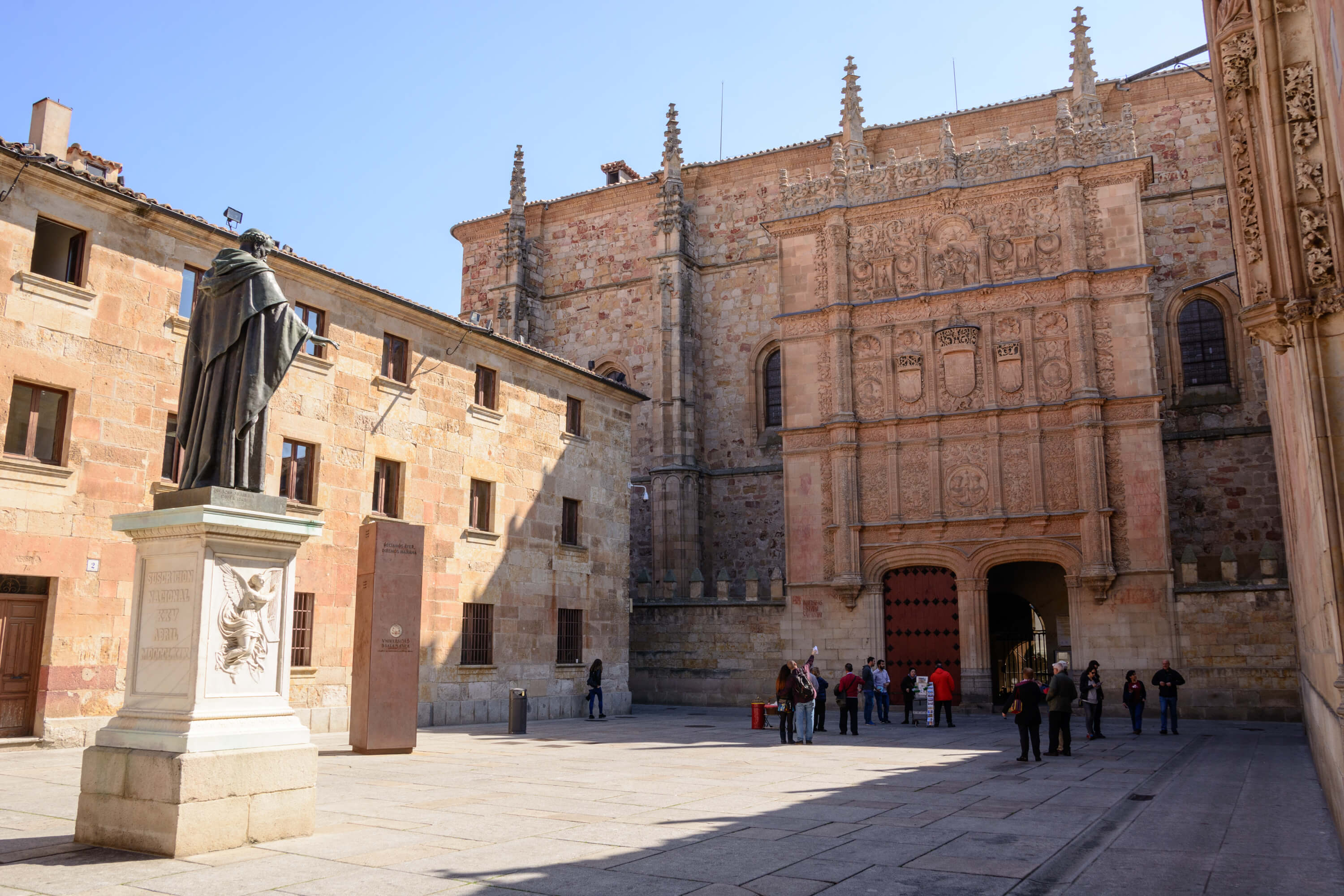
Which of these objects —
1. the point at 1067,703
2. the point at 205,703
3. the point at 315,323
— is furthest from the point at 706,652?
the point at 205,703

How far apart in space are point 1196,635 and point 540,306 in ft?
83.1

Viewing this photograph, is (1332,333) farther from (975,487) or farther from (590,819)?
(975,487)

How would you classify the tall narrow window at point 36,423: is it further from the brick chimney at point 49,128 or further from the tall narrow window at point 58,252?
the brick chimney at point 49,128

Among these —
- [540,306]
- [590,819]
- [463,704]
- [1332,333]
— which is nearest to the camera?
[1332,333]

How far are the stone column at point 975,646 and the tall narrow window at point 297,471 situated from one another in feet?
53.9

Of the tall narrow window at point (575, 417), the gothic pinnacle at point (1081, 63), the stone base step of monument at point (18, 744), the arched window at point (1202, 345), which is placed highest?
the gothic pinnacle at point (1081, 63)

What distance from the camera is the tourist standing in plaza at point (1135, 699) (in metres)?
20.6

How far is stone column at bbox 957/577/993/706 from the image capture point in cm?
2591

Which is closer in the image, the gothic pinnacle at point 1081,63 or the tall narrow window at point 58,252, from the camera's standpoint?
the tall narrow window at point 58,252

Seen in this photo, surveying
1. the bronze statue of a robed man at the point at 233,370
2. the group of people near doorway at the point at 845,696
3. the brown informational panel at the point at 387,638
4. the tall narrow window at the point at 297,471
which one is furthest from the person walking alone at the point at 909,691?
the bronze statue of a robed man at the point at 233,370

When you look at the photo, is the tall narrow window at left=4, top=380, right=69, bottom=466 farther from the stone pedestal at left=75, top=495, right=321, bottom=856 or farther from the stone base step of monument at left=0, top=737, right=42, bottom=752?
the stone pedestal at left=75, top=495, right=321, bottom=856

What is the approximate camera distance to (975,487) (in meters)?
26.6

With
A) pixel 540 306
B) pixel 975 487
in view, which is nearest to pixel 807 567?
pixel 975 487

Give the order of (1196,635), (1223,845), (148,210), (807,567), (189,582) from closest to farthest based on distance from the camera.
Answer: (189,582), (1223,845), (148,210), (1196,635), (807,567)
